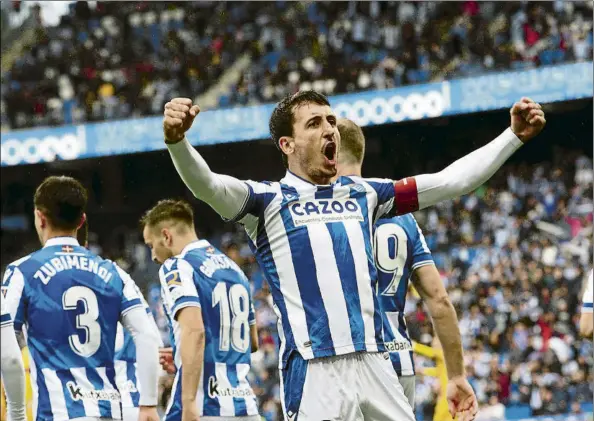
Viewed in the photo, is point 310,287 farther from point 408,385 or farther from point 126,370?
point 126,370

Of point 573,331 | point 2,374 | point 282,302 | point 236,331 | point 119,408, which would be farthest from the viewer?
point 573,331

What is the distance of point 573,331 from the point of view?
1520cm

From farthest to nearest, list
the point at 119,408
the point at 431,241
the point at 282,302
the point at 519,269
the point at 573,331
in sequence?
1. the point at 431,241
2. the point at 519,269
3. the point at 573,331
4. the point at 119,408
5. the point at 282,302

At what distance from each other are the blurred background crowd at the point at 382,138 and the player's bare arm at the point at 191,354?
882 cm

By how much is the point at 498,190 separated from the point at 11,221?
10.8 m

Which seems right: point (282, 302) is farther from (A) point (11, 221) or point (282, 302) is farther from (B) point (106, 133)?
(A) point (11, 221)

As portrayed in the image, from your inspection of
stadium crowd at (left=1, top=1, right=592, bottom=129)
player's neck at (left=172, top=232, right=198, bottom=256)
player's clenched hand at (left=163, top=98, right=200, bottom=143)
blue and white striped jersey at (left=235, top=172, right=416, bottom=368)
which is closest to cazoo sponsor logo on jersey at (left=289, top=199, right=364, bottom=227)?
blue and white striped jersey at (left=235, top=172, right=416, bottom=368)

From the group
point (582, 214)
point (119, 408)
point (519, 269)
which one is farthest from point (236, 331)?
point (582, 214)

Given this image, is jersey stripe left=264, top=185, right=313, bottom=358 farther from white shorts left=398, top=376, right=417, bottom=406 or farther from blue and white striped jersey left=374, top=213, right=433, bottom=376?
white shorts left=398, top=376, right=417, bottom=406

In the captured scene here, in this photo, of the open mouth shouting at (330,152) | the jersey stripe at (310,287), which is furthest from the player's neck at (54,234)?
the open mouth shouting at (330,152)

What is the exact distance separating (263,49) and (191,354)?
17.3 meters

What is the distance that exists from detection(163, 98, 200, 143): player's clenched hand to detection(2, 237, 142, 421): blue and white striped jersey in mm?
1402

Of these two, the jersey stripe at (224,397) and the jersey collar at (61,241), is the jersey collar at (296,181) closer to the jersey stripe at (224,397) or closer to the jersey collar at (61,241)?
the jersey collar at (61,241)

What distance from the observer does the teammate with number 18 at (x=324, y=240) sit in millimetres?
3738
